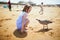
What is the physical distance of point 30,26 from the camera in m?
1.92

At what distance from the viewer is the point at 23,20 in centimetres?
189

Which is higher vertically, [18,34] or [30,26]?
[30,26]

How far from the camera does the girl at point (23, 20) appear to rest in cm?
189

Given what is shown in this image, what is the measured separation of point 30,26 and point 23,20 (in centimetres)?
14

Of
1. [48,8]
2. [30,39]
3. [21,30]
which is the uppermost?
[48,8]

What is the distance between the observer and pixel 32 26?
1.93m

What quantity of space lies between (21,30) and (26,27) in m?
0.08

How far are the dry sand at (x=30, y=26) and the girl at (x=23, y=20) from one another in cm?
5

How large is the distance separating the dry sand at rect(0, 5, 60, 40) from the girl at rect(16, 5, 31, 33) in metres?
0.05

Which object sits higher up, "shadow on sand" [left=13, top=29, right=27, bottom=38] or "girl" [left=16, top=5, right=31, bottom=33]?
"girl" [left=16, top=5, right=31, bottom=33]

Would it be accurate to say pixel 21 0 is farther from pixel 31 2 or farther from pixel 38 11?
pixel 38 11

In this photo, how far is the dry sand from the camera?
6.26ft

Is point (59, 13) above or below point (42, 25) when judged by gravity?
above

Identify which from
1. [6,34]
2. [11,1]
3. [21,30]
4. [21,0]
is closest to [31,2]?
[21,0]
